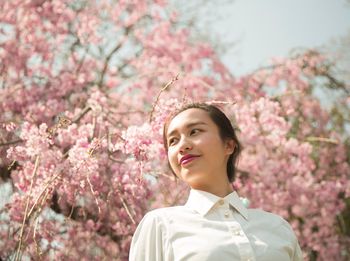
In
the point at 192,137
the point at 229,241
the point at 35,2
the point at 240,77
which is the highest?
the point at 35,2

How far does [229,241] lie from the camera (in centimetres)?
153

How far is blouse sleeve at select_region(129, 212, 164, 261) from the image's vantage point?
1.53 metres

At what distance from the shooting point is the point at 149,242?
1.54 metres

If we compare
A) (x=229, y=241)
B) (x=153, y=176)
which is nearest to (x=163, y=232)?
(x=229, y=241)

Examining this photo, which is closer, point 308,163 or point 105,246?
point 105,246

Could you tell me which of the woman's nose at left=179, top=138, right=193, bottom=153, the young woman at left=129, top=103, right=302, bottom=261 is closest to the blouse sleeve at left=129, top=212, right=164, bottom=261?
the young woman at left=129, top=103, right=302, bottom=261

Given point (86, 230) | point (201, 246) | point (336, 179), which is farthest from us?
point (336, 179)

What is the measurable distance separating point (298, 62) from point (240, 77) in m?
0.84

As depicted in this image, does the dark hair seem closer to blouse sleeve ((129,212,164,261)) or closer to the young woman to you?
the young woman

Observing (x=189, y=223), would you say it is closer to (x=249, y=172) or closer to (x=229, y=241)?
(x=229, y=241)

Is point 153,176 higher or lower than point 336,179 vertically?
higher

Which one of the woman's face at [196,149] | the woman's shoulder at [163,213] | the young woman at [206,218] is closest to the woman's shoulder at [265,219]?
the young woman at [206,218]

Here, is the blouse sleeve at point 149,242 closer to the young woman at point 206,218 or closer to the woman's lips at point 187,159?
the young woman at point 206,218

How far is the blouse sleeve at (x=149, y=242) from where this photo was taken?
5.02 ft
